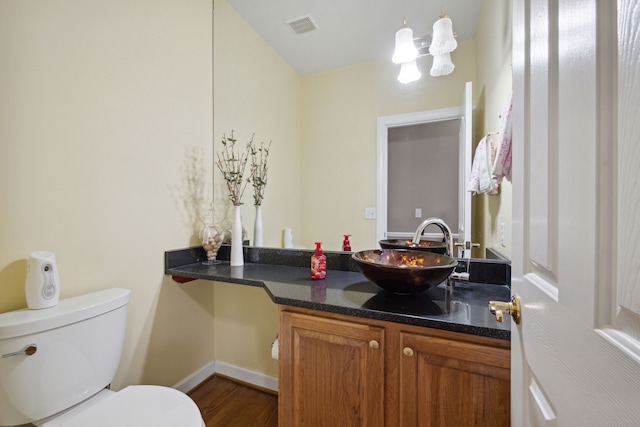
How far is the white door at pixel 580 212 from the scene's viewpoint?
1.04 feet

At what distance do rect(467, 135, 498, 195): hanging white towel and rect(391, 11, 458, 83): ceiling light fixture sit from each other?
1.60ft

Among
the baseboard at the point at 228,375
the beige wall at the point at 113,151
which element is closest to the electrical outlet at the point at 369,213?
the beige wall at the point at 113,151

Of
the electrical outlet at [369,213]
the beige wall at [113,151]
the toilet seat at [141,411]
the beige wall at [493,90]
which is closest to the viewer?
the toilet seat at [141,411]

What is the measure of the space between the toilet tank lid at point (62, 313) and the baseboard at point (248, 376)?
3.22 feet

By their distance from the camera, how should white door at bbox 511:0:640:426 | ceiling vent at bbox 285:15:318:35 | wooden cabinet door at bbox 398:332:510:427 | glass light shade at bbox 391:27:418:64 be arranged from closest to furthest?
white door at bbox 511:0:640:426 < wooden cabinet door at bbox 398:332:510:427 < glass light shade at bbox 391:27:418:64 < ceiling vent at bbox 285:15:318:35

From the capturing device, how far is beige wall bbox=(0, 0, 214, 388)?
1.04m

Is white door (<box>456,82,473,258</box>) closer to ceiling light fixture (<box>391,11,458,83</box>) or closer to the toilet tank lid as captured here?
ceiling light fixture (<box>391,11,458,83</box>)

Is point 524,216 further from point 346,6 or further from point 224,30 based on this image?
point 224,30

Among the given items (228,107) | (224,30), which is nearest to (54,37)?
(228,107)

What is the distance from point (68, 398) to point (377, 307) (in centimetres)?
120

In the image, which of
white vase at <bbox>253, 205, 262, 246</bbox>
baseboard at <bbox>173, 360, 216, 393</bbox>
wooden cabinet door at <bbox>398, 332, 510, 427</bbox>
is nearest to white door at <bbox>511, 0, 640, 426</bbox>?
wooden cabinet door at <bbox>398, 332, 510, 427</bbox>

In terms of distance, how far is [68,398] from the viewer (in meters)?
1.03

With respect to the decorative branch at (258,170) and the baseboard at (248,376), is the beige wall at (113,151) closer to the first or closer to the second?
the baseboard at (248,376)

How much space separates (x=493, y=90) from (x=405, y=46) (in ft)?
1.75
